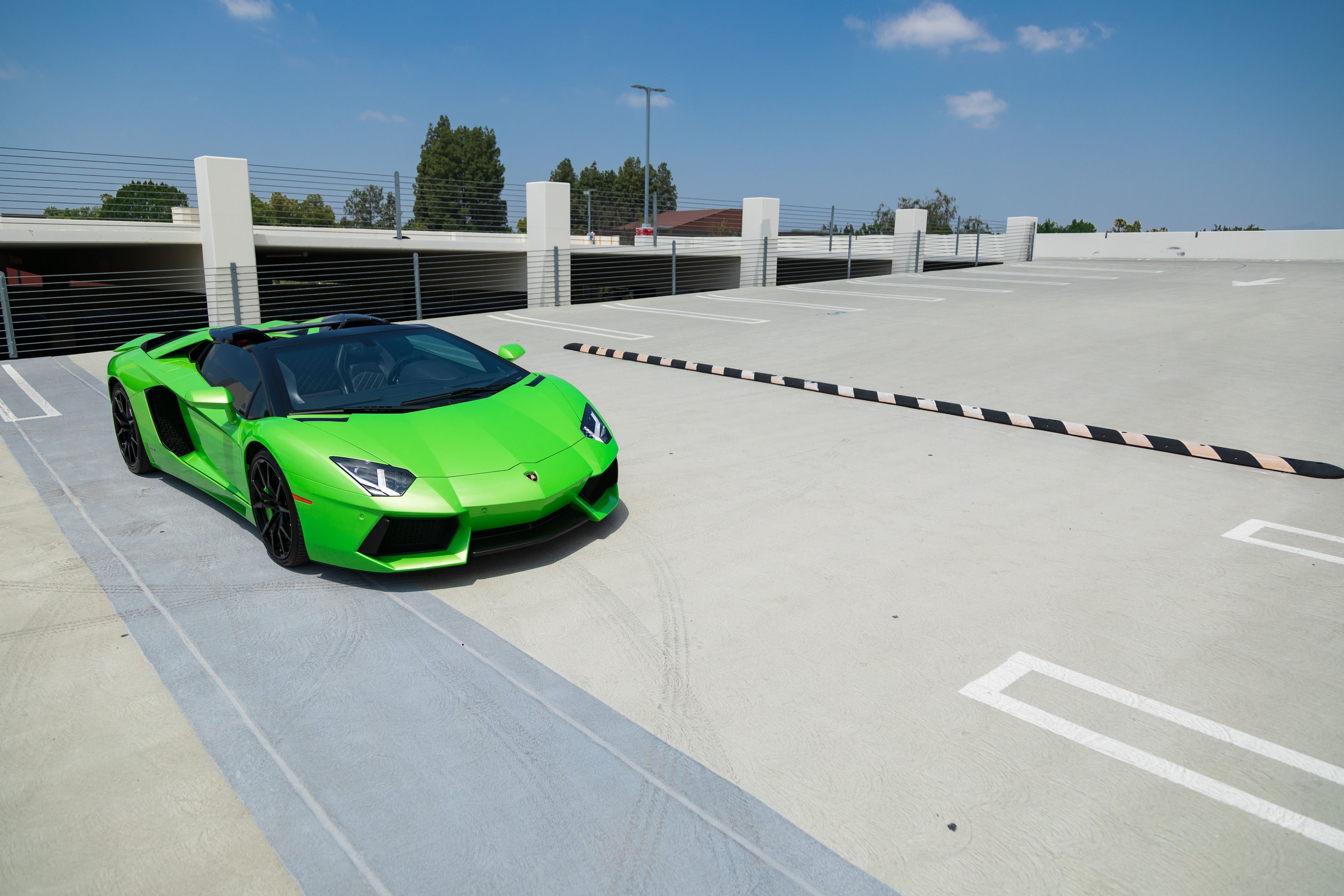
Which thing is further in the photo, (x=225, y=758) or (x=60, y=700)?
(x=60, y=700)

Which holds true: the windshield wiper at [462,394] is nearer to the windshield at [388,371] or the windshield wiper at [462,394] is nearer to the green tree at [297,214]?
the windshield at [388,371]

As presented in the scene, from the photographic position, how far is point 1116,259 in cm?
3136

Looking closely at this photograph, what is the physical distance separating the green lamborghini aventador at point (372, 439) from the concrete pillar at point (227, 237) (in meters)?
10.2

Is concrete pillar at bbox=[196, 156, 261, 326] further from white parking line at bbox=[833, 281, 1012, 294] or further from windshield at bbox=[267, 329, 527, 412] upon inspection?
white parking line at bbox=[833, 281, 1012, 294]

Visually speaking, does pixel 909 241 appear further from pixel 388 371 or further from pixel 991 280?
pixel 388 371

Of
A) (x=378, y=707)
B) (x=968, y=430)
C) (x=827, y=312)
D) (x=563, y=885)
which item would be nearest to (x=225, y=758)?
(x=378, y=707)

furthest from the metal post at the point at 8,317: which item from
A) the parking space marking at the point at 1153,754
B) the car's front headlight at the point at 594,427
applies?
the parking space marking at the point at 1153,754

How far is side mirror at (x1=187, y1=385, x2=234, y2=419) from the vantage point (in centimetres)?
443

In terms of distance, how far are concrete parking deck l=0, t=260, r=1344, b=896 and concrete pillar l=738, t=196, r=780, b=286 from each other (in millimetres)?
18160

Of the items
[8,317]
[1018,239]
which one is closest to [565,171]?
[1018,239]

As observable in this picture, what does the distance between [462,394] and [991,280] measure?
20.3 meters

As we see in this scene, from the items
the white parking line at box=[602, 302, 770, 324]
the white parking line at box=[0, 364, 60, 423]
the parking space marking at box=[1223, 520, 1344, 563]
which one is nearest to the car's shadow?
the parking space marking at box=[1223, 520, 1344, 563]

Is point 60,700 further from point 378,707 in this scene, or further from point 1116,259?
point 1116,259

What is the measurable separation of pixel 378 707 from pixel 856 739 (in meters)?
1.72
